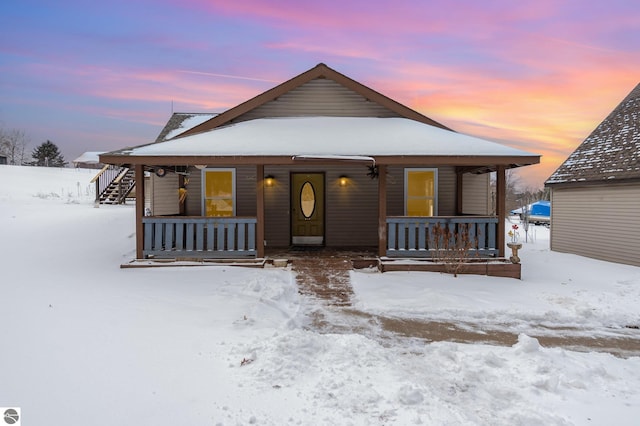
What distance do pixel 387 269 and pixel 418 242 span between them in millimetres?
1094

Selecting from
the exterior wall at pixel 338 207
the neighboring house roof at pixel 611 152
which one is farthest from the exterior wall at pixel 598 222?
the exterior wall at pixel 338 207

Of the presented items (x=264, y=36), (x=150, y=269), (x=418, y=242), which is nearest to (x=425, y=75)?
(x=264, y=36)

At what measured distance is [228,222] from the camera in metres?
8.78

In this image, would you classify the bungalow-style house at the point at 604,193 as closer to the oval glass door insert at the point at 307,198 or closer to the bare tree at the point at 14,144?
the oval glass door insert at the point at 307,198

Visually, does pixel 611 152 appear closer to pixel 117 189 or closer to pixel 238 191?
pixel 238 191

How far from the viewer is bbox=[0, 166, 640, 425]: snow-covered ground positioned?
301cm

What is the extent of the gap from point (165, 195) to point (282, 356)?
30.8 ft

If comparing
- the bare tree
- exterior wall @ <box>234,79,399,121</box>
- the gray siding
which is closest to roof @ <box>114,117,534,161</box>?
exterior wall @ <box>234,79,399,121</box>

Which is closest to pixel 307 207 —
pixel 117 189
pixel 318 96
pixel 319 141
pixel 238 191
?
pixel 238 191

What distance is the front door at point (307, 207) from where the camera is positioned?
37.1 ft

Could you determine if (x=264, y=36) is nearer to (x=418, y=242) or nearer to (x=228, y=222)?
(x=228, y=222)

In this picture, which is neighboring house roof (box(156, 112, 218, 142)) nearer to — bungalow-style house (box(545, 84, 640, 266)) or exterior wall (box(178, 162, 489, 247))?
exterior wall (box(178, 162, 489, 247))

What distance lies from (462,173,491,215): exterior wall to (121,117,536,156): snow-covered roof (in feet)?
6.64

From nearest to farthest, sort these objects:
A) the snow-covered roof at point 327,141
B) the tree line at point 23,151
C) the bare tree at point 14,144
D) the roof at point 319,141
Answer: the roof at point 319,141 → the snow-covered roof at point 327,141 → the tree line at point 23,151 → the bare tree at point 14,144
